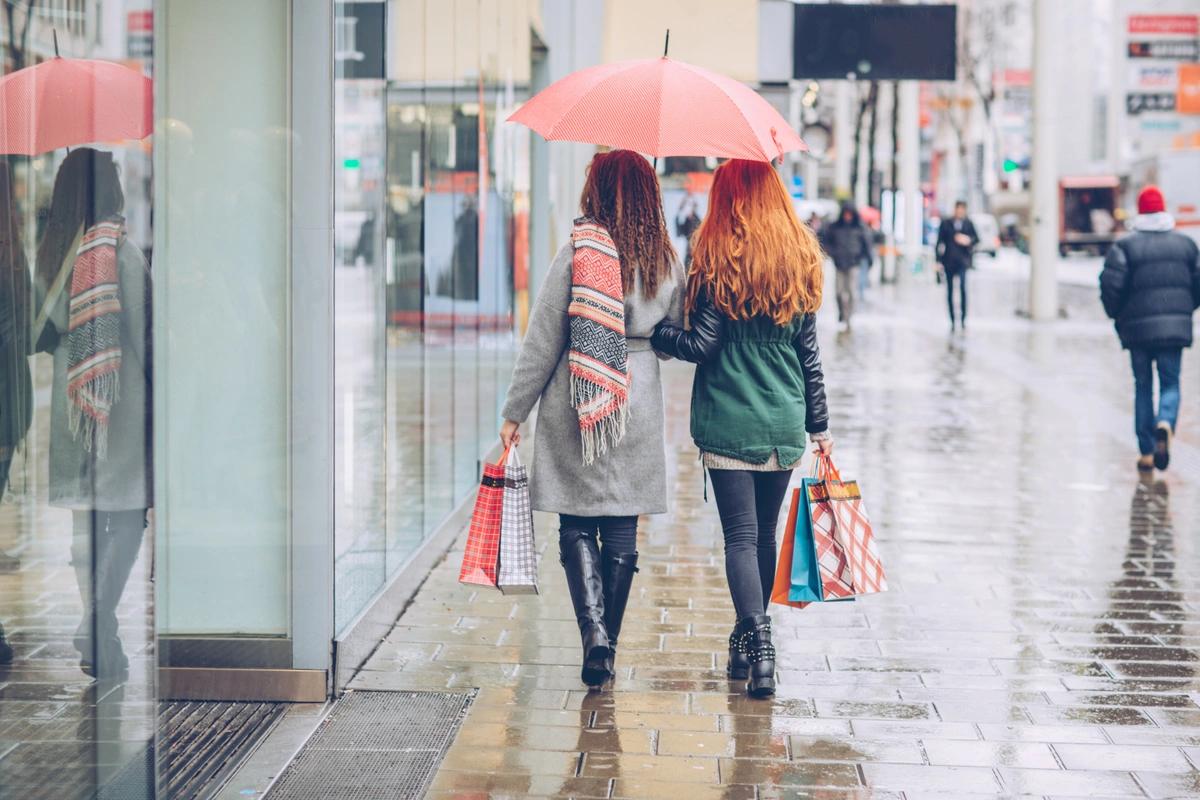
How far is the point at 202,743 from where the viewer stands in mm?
4711

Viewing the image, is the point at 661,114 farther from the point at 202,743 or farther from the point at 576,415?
the point at 202,743

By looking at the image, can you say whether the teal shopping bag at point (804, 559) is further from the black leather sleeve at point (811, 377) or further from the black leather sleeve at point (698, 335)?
the black leather sleeve at point (698, 335)

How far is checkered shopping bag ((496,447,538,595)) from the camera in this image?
512 centimetres

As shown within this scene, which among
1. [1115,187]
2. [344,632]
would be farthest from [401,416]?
[1115,187]

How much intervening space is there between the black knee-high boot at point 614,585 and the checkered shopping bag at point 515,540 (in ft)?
0.95

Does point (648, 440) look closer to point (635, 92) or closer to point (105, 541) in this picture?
point (635, 92)

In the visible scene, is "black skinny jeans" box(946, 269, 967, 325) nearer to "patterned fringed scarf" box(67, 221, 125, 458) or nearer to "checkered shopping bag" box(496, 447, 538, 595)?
"checkered shopping bag" box(496, 447, 538, 595)

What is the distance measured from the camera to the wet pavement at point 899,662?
4477 mm

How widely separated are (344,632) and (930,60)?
12192mm

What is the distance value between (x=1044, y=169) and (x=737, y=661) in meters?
22.2

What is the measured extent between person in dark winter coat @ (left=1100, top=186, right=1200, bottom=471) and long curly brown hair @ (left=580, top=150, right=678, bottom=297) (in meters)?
5.95

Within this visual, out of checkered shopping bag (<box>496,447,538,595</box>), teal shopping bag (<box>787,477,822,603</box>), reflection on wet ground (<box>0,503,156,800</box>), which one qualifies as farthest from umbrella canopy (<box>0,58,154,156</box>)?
teal shopping bag (<box>787,477,822,603</box>)

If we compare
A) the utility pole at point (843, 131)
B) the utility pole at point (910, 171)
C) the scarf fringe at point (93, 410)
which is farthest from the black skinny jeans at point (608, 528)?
the utility pole at point (843, 131)

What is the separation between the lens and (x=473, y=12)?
865 cm
